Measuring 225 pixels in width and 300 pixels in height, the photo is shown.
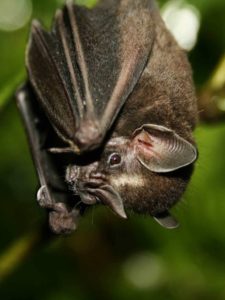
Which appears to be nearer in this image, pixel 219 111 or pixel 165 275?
pixel 219 111

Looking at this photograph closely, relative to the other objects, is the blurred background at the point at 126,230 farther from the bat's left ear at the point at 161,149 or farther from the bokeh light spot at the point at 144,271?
the bat's left ear at the point at 161,149

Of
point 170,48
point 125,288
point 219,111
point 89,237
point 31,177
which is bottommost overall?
point 125,288

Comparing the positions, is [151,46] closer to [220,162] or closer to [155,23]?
[155,23]

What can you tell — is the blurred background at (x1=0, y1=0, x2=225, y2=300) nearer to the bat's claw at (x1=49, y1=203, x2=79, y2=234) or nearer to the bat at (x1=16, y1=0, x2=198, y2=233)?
the bat at (x1=16, y1=0, x2=198, y2=233)

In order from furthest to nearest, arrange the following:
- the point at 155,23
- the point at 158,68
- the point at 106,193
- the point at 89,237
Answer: the point at 89,237, the point at 155,23, the point at 158,68, the point at 106,193

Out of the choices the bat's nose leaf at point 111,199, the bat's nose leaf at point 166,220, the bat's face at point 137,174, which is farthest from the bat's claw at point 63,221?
the bat's nose leaf at point 166,220

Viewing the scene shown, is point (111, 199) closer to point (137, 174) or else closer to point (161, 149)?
point (137, 174)

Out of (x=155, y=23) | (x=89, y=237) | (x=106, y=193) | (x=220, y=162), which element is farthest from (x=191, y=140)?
(x=89, y=237)
